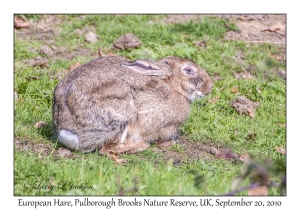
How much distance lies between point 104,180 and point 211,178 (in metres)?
1.10

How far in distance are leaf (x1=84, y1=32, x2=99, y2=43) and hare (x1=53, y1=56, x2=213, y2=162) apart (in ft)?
8.35

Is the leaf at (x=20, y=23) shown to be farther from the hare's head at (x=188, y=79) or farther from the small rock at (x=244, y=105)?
the small rock at (x=244, y=105)

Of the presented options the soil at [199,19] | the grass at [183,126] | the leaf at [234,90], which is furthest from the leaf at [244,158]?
the soil at [199,19]

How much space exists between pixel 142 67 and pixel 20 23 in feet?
12.0

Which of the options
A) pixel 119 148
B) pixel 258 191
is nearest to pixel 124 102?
pixel 119 148

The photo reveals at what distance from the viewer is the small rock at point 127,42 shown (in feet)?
28.9

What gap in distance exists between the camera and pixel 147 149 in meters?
6.45

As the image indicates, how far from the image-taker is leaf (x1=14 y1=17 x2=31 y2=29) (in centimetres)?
936

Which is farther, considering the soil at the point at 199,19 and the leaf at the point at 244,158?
the soil at the point at 199,19

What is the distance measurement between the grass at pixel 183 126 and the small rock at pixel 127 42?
91 mm

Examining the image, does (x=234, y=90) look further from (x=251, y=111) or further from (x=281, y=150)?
(x=281, y=150)
